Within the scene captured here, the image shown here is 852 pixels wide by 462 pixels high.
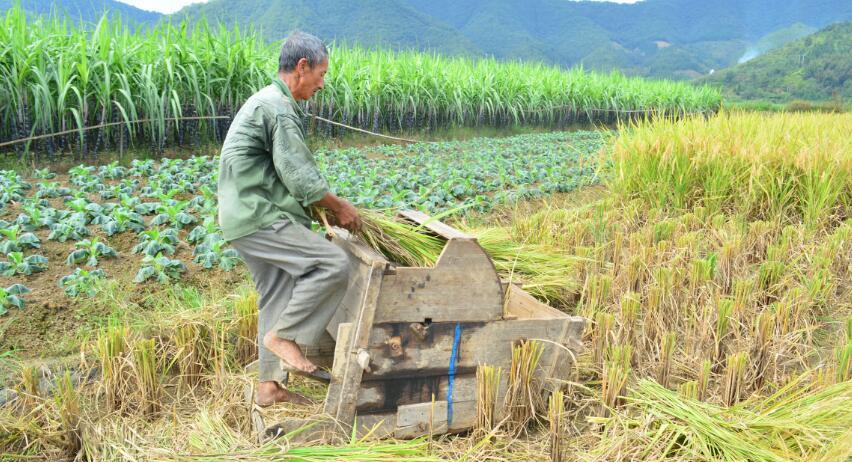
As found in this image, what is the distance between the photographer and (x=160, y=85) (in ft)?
25.1

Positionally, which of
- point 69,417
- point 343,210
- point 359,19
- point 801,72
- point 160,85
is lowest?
point 69,417

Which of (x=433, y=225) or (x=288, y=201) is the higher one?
(x=288, y=201)

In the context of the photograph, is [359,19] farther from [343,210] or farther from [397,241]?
[343,210]

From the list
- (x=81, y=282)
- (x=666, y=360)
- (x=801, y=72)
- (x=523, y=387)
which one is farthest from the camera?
(x=801, y=72)

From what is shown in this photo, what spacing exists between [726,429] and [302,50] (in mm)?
2034

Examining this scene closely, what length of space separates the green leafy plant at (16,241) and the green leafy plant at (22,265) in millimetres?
115

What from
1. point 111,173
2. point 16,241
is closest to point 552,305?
point 16,241

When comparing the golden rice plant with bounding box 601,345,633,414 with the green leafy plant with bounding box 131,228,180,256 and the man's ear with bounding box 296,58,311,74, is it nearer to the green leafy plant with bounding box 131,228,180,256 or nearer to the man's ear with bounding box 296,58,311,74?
the man's ear with bounding box 296,58,311,74

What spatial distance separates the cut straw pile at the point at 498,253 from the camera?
8.75 ft

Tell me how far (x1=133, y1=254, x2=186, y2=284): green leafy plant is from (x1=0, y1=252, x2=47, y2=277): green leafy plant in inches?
20.4

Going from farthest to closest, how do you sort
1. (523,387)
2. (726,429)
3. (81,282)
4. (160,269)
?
(160,269), (81,282), (523,387), (726,429)

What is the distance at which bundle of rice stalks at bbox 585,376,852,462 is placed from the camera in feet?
7.05

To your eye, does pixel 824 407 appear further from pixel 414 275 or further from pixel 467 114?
pixel 467 114

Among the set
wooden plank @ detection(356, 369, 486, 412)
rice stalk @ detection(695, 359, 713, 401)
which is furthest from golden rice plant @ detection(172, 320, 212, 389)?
rice stalk @ detection(695, 359, 713, 401)
